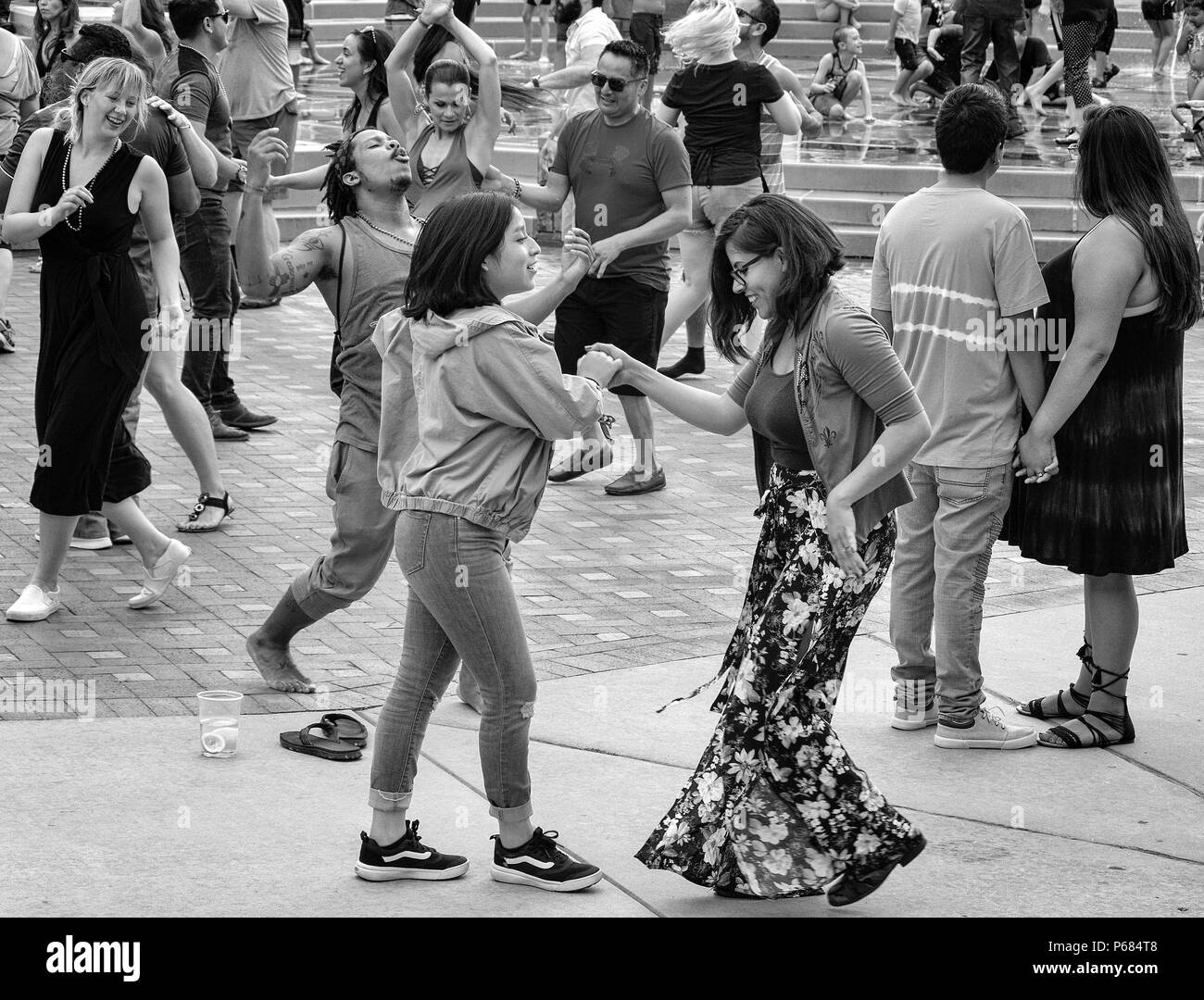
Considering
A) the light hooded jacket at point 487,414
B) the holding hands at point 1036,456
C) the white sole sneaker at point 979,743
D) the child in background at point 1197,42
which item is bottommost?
the white sole sneaker at point 979,743

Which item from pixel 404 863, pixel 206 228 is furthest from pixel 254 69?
pixel 404 863

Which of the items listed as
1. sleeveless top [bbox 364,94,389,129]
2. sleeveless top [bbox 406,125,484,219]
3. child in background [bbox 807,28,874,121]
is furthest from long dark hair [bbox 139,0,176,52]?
child in background [bbox 807,28,874,121]

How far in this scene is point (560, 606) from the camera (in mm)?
6746

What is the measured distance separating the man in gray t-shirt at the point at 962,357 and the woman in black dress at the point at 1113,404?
0.44ft

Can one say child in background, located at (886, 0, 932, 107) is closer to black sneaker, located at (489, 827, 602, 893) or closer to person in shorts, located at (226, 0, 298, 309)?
person in shorts, located at (226, 0, 298, 309)

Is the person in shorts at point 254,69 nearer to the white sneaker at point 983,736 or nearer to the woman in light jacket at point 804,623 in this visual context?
the white sneaker at point 983,736

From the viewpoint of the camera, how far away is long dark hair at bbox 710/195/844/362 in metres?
4.14

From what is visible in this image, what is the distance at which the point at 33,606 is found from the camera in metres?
6.26

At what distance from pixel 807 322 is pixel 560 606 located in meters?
2.77

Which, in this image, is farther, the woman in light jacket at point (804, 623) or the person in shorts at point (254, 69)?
the person in shorts at point (254, 69)

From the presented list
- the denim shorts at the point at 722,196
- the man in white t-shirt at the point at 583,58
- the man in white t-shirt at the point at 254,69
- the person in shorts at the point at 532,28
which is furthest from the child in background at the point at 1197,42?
the person in shorts at the point at 532,28

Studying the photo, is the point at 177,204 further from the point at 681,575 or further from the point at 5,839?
the point at 5,839

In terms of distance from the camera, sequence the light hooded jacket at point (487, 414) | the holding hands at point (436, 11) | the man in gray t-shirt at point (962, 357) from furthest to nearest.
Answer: the holding hands at point (436, 11) → the man in gray t-shirt at point (962, 357) → the light hooded jacket at point (487, 414)

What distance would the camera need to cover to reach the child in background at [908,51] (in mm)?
21219
